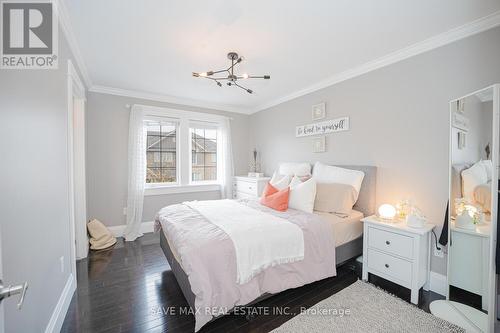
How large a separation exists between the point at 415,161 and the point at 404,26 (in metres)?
1.30

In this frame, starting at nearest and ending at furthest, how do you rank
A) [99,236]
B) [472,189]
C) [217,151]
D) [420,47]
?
[472,189]
[420,47]
[99,236]
[217,151]

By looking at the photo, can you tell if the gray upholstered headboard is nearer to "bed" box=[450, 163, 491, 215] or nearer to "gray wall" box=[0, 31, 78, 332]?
"bed" box=[450, 163, 491, 215]

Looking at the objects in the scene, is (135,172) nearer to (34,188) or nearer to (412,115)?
(34,188)

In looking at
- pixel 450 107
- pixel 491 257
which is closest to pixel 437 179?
pixel 450 107

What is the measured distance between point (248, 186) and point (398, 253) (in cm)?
259

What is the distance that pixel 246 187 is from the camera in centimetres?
424

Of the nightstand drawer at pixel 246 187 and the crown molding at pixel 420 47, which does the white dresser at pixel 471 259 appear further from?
the nightstand drawer at pixel 246 187

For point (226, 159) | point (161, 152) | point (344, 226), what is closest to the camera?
point (344, 226)

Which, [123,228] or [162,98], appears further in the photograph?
[162,98]

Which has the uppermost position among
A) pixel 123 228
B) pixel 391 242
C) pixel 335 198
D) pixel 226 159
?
pixel 226 159

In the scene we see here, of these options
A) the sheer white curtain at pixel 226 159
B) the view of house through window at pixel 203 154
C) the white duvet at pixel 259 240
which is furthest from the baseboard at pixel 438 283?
the view of house through window at pixel 203 154

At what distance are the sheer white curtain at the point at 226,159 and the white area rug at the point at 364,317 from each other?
2932 millimetres


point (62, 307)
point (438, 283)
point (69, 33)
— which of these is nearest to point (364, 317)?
point (438, 283)

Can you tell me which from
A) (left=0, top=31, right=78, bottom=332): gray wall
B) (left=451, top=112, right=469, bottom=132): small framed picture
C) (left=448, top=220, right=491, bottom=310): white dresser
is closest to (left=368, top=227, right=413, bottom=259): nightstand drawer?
(left=448, top=220, right=491, bottom=310): white dresser
